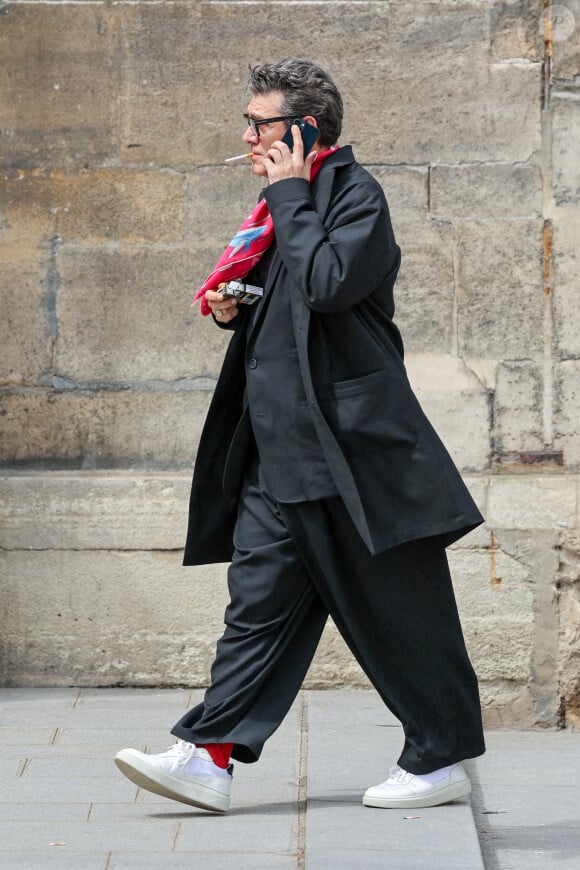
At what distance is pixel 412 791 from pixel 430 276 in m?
1.82

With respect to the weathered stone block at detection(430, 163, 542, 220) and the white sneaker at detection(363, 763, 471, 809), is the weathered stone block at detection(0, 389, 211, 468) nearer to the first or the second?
the weathered stone block at detection(430, 163, 542, 220)

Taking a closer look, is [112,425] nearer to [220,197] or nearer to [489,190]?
[220,197]

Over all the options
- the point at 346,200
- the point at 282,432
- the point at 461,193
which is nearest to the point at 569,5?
the point at 461,193

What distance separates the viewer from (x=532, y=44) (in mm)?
4578

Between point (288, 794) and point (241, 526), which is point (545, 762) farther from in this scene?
point (241, 526)

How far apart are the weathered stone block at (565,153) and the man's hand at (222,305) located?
5.16 ft

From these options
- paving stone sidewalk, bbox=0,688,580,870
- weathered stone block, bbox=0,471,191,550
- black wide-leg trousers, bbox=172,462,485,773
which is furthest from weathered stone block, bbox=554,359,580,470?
black wide-leg trousers, bbox=172,462,485,773

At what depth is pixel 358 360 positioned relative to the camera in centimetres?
333

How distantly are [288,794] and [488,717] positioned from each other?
1178mm

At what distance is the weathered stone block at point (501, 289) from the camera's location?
15.1 feet

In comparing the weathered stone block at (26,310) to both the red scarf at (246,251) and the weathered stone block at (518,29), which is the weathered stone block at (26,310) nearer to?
the red scarf at (246,251)

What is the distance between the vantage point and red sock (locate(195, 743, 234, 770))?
3.37m

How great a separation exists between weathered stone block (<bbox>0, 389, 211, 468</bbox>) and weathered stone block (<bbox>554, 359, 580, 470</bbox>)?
1.12 meters

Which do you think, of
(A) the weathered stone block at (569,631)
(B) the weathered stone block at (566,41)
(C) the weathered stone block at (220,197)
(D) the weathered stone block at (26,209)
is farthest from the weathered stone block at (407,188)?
(A) the weathered stone block at (569,631)
